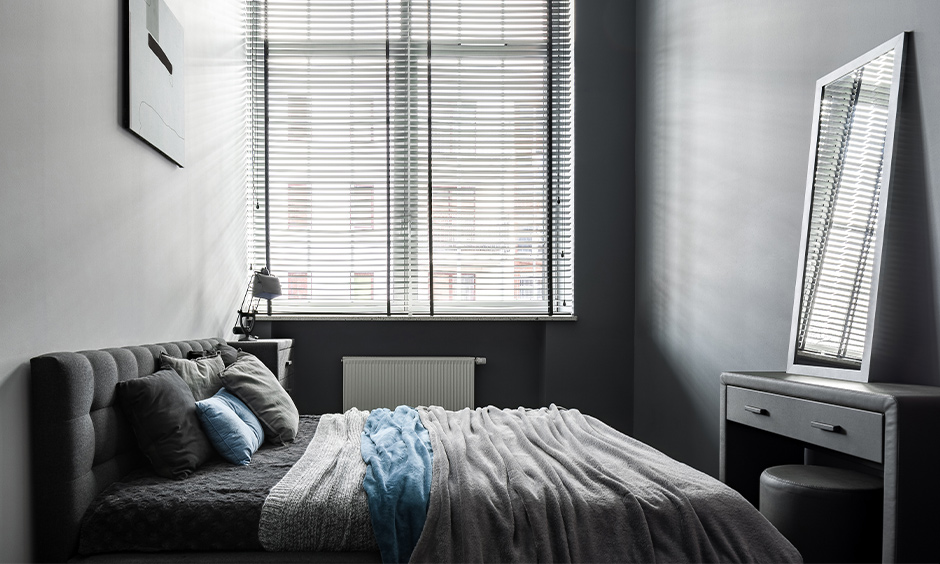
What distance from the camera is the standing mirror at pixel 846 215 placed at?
230 centimetres

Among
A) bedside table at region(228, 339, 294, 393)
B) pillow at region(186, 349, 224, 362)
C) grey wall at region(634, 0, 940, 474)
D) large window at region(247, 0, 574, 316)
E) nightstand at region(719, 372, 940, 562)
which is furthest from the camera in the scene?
large window at region(247, 0, 574, 316)

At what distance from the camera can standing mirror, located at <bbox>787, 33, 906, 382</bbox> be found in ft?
7.55

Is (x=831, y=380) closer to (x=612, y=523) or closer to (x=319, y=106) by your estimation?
(x=612, y=523)

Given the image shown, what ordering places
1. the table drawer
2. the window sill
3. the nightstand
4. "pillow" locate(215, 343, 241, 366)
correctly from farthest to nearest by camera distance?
1. the window sill
2. "pillow" locate(215, 343, 241, 366)
3. the table drawer
4. the nightstand

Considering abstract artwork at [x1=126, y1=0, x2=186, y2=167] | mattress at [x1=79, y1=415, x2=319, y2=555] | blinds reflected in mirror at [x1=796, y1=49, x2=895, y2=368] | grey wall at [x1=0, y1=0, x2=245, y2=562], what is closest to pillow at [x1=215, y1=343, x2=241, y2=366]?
grey wall at [x1=0, y1=0, x2=245, y2=562]

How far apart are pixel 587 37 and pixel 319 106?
208 cm

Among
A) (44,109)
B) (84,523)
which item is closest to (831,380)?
(84,523)

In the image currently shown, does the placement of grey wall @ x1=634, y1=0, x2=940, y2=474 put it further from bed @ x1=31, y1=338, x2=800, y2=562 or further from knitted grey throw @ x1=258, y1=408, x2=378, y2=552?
knitted grey throw @ x1=258, y1=408, x2=378, y2=552

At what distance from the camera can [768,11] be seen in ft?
10.3

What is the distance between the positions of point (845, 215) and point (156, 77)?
3006mm

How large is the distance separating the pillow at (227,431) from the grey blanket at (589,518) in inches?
31.6

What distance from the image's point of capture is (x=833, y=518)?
2.09m

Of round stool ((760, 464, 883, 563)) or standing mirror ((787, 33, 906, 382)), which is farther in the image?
standing mirror ((787, 33, 906, 382))

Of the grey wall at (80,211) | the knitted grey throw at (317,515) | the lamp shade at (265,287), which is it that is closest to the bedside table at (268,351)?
the grey wall at (80,211)
